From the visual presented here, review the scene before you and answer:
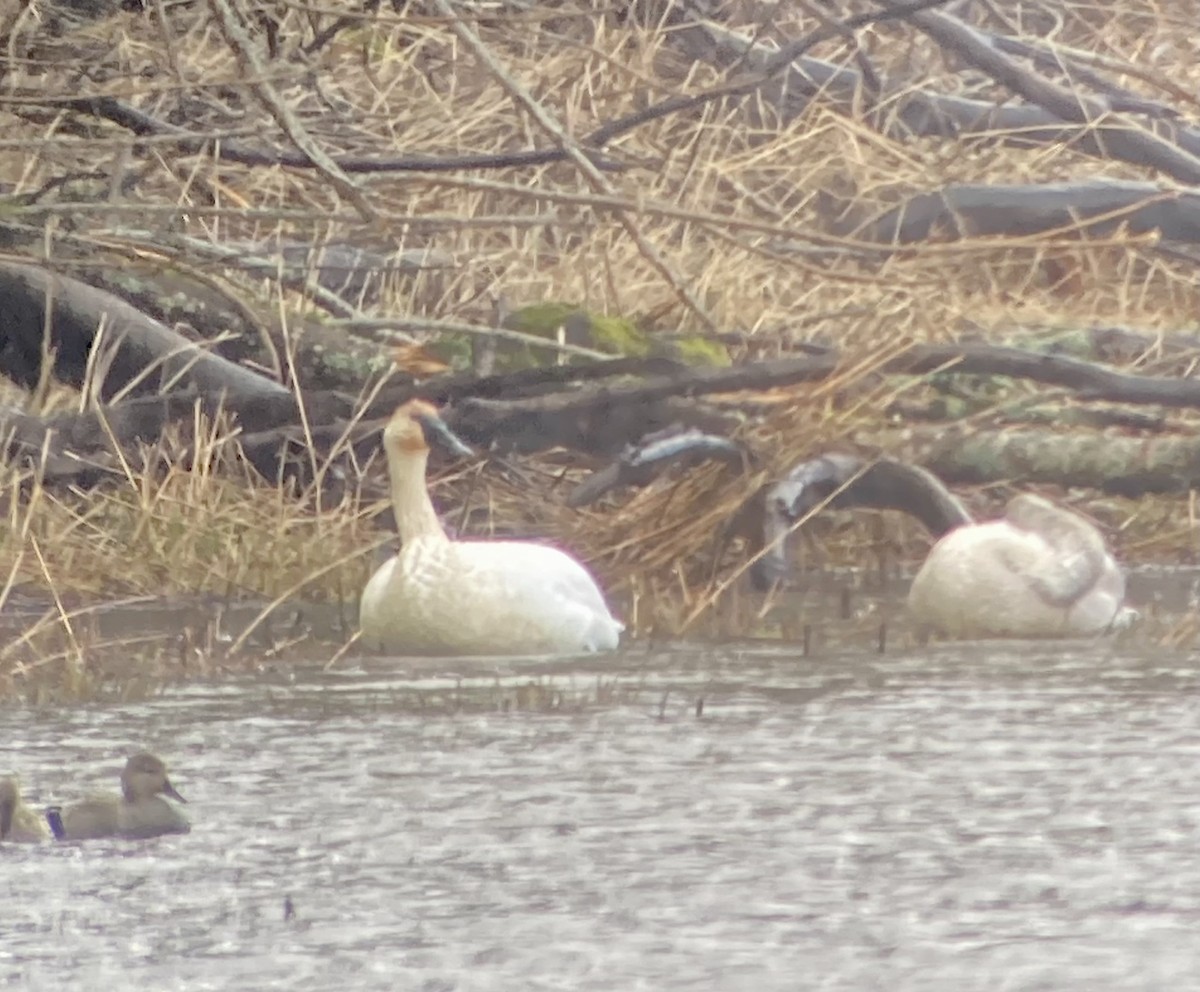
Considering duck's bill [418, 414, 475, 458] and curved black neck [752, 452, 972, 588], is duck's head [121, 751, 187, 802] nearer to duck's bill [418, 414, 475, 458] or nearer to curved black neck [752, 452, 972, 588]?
duck's bill [418, 414, 475, 458]

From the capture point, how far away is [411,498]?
6.59 meters

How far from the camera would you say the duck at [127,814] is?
4336mm

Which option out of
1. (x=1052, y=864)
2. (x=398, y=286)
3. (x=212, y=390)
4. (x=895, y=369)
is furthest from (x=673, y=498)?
(x=1052, y=864)

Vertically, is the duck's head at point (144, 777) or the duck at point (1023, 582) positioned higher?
the duck at point (1023, 582)

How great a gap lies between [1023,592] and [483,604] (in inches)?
42.8

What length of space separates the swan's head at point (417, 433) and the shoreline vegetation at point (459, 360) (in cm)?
28

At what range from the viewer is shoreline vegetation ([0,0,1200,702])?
6.61m

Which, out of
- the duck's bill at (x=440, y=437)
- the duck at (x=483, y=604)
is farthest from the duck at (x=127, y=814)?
the duck's bill at (x=440, y=437)

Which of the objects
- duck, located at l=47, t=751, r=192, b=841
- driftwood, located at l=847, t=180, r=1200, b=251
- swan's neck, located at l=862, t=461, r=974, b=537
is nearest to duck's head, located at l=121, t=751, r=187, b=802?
duck, located at l=47, t=751, r=192, b=841

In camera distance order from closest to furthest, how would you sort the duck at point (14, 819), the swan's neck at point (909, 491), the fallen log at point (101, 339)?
the duck at point (14, 819) < the swan's neck at point (909, 491) < the fallen log at point (101, 339)

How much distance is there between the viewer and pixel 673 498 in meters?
7.14

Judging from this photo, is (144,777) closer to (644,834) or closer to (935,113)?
(644,834)

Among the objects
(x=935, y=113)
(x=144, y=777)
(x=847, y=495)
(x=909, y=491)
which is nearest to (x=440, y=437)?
(x=847, y=495)

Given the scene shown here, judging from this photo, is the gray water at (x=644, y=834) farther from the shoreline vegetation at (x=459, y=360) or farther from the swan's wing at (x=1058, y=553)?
Result: the shoreline vegetation at (x=459, y=360)
